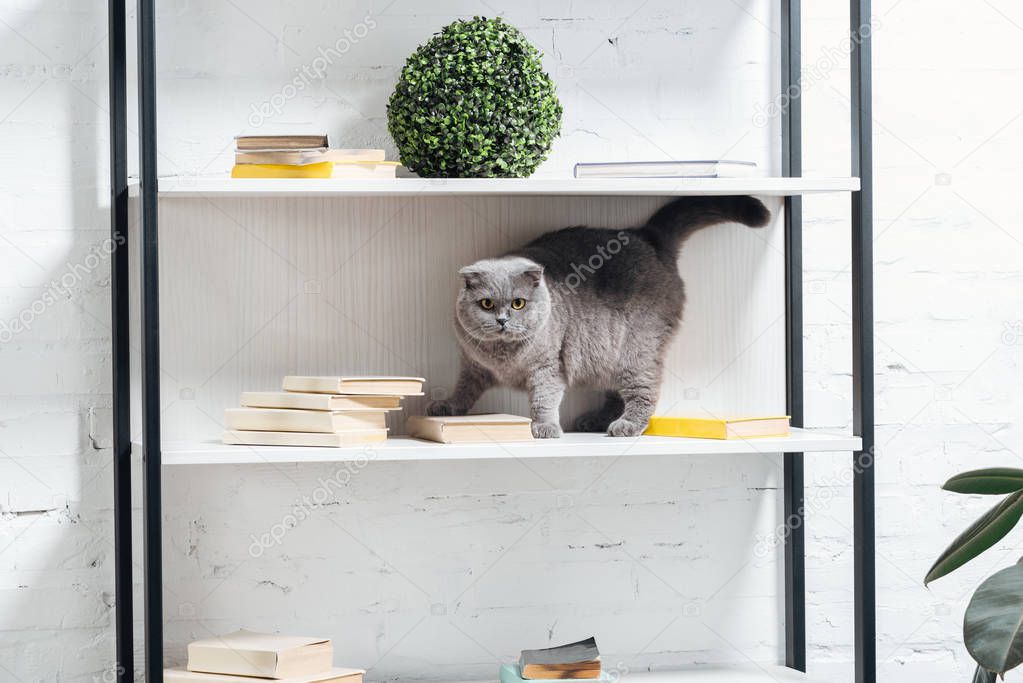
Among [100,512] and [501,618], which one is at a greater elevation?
[100,512]

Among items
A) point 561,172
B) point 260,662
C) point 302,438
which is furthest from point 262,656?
point 561,172

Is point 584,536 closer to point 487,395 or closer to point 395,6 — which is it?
point 487,395

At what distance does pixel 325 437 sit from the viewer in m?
1.28

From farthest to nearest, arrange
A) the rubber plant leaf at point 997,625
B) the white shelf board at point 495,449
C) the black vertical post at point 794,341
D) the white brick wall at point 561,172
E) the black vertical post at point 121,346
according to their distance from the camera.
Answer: the black vertical post at point 794,341 < the white brick wall at point 561,172 < the black vertical post at point 121,346 < the white shelf board at point 495,449 < the rubber plant leaf at point 997,625

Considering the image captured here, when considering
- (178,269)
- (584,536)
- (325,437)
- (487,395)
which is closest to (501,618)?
(584,536)

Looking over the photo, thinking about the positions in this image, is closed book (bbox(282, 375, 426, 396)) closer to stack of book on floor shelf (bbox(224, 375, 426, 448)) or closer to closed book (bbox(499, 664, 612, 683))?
stack of book on floor shelf (bbox(224, 375, 426, 448))

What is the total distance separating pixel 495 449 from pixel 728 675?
0.63 m

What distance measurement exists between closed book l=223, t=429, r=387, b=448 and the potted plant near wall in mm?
769

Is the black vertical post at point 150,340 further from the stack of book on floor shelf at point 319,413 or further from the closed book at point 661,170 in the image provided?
the closed book at point 661,170

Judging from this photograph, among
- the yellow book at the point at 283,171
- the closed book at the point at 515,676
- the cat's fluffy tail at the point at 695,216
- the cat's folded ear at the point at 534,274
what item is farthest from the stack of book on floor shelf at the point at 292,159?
the closed book at the point at 515,676

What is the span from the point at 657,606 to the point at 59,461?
1017 millimetres

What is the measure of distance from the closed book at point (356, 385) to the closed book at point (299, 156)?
1.01 ft

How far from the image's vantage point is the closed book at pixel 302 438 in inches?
50.3

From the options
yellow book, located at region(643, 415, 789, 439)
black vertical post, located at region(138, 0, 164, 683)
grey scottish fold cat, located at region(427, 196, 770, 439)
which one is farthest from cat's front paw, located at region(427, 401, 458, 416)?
black vertical post, located at region(138, 0, 164, 683)
